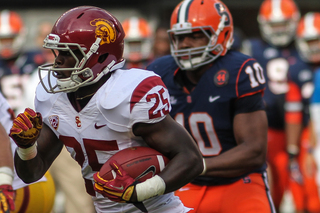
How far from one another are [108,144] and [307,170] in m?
4.10

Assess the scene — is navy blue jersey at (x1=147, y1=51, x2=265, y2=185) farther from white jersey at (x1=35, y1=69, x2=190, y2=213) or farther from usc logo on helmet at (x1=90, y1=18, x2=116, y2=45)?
usc logo on helmet at (x1=90, y1=18, x2=116, y2=45)

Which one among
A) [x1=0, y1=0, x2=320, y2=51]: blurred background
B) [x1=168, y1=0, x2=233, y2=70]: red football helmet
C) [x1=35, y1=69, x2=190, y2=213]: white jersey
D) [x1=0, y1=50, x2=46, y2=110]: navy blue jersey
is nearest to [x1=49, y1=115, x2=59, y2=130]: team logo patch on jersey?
[x1=35, y1=69, x2=190, y2=213]: white jersey

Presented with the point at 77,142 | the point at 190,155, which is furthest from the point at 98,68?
the point at 190,155

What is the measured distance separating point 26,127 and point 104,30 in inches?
23.3

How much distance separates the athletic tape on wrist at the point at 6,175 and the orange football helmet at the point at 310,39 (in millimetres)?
4936

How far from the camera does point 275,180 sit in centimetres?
647

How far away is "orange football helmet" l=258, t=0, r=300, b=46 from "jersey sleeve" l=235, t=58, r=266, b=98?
421cm

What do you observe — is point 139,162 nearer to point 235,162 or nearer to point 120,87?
point 120,87

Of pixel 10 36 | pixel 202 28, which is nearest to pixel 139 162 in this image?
pixel 202 28

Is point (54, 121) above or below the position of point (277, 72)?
above

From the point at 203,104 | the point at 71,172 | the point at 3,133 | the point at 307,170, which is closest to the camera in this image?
the point at 3,133

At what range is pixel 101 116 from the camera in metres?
2.61

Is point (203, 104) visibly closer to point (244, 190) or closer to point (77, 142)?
point (244, 190)

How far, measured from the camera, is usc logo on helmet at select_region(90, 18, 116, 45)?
2.67 m
